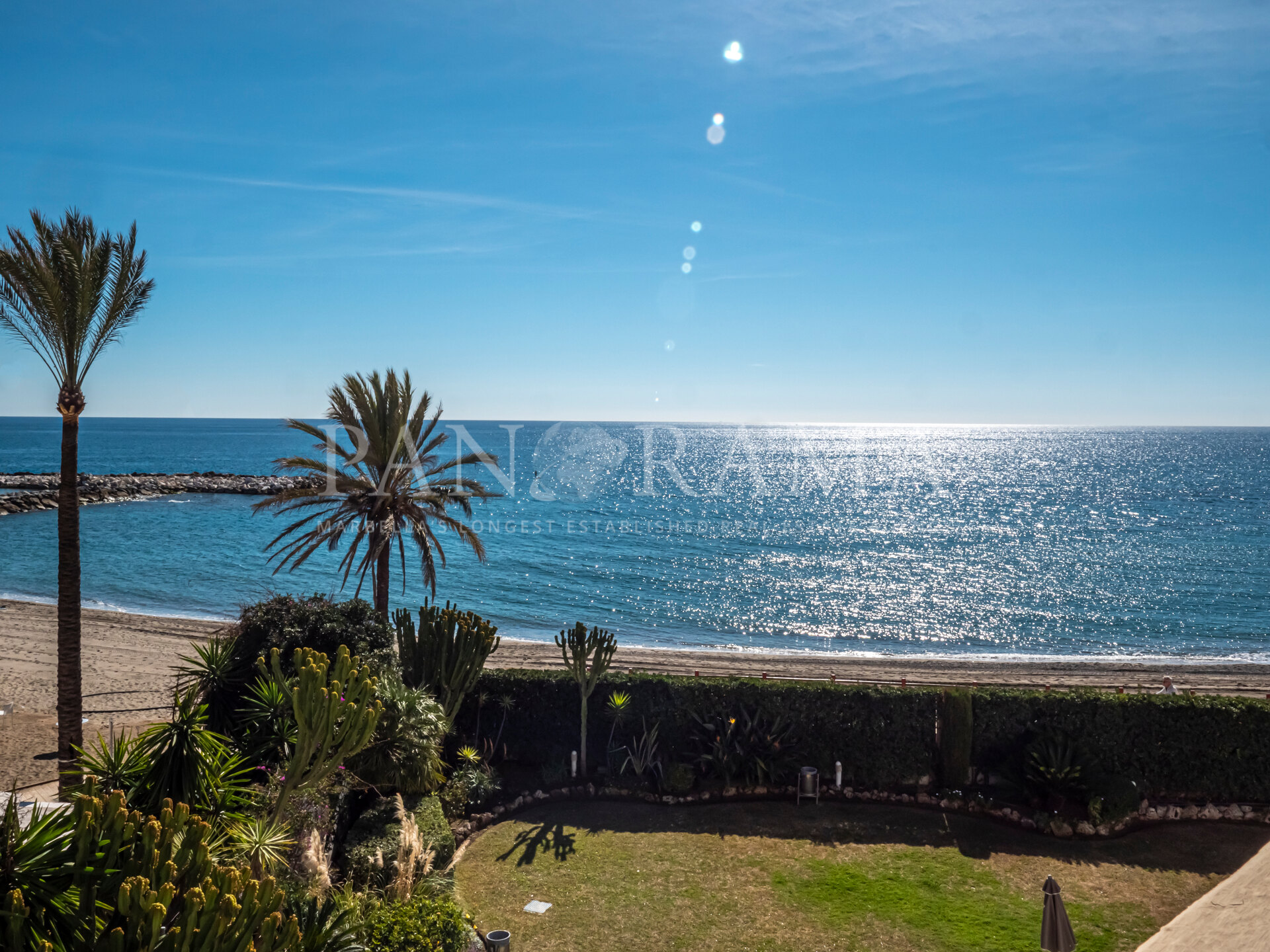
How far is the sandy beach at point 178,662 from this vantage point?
20.1m

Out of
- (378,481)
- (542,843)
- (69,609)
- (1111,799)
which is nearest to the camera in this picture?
(69,609)

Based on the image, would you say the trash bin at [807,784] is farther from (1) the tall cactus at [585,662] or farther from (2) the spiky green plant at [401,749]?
(2) the spiky green plant at [401,749]

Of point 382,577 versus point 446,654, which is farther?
point 382,577

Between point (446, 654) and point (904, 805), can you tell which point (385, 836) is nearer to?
point (446, 654)

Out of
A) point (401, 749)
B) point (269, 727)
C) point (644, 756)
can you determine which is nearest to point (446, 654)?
point (401, 749)

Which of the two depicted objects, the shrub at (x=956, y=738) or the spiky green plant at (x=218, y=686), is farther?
the shrub at (x=956, y=738)

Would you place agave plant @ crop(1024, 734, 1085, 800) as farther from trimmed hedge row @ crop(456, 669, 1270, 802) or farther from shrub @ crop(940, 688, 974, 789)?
shrub @ crop(940, 688, 974, 789)

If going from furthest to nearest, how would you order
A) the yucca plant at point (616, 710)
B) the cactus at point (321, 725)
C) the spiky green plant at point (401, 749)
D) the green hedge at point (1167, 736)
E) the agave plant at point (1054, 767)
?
1. the yucca plant at point (616, 710)
2. the green hedge at point (1167, 736)
3. the agave plant at point (1054, 767)
4. the spiky green plant at point (401, 749)
5. the cactus at point (321, 725)

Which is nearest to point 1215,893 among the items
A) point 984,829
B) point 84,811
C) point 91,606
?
point 984,829

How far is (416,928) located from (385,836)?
9.61 feet

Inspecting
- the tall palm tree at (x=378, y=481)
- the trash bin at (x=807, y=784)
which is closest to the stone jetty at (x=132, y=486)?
the tall palm tree at (x=378, y=481)

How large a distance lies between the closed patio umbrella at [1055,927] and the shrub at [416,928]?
240 inches

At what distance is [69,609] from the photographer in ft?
39.3

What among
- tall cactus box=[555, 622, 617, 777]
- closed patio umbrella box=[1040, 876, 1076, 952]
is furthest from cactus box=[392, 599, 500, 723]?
closed patio umbrella box=[1040, 876, 1076, 952]
